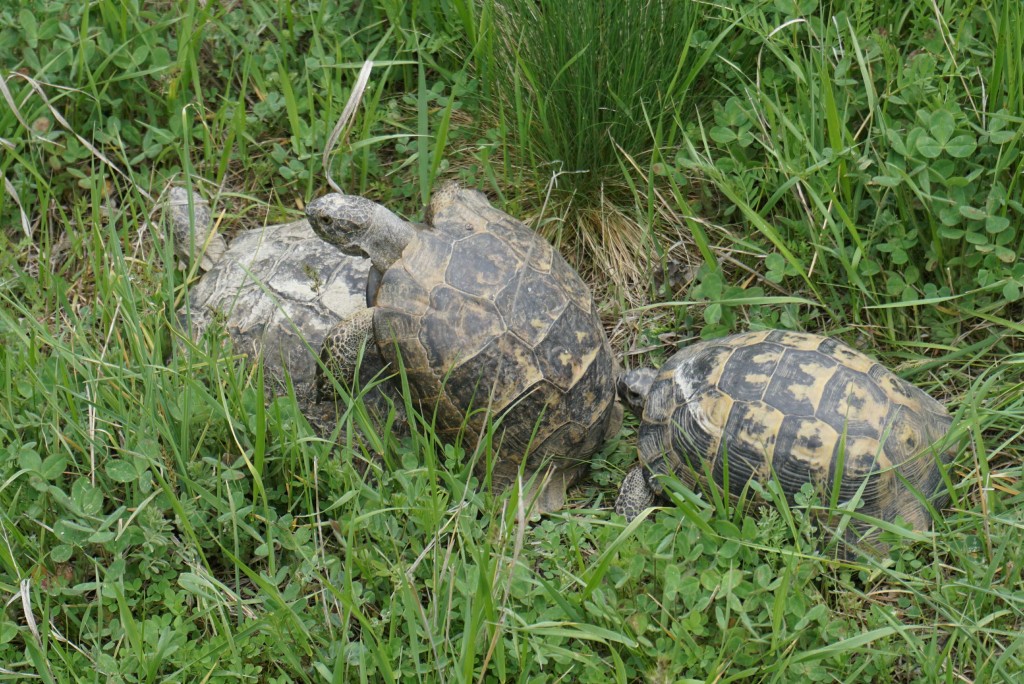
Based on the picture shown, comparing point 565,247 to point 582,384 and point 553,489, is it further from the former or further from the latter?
point 553,489

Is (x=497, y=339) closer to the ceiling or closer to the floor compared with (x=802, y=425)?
closer to the ceiling

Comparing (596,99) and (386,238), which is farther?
(596,99)

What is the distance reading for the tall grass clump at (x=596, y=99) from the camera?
3.45 meters

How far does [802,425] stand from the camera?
9.52 feet

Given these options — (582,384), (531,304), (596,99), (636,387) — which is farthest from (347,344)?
(596,99)

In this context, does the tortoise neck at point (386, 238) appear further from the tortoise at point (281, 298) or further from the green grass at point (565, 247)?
the green grass at point (565, 247)

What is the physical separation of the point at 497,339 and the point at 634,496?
666mm

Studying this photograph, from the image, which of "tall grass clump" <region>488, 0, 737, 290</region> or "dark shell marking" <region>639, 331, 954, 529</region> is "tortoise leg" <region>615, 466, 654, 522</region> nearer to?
"dark shell marking" <region>639, 331, 954, 529</region>

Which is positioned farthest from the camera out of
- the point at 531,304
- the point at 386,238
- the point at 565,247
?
the point at 565,247

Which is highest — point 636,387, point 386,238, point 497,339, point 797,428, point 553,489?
point 386,238

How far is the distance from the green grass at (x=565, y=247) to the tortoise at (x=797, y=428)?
0.13m

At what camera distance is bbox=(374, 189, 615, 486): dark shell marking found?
2.97 metres

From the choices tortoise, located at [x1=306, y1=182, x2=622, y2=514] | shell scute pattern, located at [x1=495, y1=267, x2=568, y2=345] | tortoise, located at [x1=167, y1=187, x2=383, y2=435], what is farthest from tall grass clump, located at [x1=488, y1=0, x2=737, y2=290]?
tortoise, located at [x1=167, y1=187, x2=383, y2=435]

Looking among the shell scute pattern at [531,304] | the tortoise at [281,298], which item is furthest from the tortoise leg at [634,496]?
the tortoise at [281,298]
